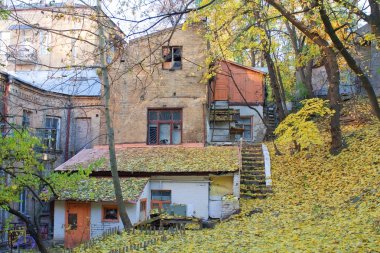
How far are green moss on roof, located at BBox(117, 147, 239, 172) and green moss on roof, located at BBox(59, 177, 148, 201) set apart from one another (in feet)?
2.46

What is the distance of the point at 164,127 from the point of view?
2416 centimetres

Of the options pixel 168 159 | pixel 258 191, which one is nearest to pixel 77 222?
pixel 168 159

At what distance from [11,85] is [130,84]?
21.0ft

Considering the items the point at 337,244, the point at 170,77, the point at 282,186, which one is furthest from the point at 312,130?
the point at 337,244

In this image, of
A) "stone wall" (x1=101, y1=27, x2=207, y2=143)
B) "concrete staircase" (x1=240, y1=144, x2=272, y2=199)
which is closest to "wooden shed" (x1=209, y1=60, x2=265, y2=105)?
"stone wall" (x1=101, y1=27, x2=207, y2=143)

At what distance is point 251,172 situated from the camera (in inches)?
819

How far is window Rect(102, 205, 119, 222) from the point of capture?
65.1 ft

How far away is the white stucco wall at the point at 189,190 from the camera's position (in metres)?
20.5

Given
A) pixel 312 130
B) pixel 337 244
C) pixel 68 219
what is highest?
pixel 312 130

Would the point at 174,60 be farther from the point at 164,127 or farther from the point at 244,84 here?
the point at 244,84

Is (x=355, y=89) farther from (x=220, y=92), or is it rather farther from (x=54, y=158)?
(x=54, y=158)

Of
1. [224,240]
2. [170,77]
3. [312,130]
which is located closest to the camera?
[224,240]

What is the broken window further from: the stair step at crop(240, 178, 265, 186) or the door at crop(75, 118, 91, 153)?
the door at crop(75, 118, 91, 153)

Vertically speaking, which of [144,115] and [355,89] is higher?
[355,89]
